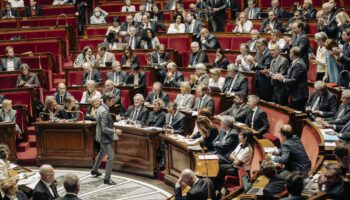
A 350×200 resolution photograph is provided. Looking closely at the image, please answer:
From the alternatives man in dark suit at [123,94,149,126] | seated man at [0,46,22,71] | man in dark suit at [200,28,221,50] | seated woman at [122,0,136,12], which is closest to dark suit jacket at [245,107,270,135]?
man in dark suit at [123,94,149,126]

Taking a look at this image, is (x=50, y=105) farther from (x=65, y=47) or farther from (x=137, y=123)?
(x=65, y=47)

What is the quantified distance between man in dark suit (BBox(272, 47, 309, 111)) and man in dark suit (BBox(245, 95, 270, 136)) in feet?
1.40

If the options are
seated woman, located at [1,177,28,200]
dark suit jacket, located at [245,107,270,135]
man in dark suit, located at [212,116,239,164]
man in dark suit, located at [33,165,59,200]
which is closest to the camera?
seated woman, located at [1,177,28,200]

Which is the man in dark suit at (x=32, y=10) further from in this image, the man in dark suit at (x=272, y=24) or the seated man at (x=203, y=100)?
the seated man at (x=203, y=100)

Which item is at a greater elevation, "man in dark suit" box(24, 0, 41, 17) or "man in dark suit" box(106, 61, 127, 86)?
"man in dark suit" box(24, 0, 41, 17)

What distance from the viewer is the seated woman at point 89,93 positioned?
289 inches

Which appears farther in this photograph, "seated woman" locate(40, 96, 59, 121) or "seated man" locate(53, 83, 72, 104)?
"seated man" locate(53, 83, 72, 104)

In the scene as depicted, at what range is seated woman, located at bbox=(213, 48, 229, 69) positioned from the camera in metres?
7.48

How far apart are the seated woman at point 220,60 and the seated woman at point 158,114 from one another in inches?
55.0

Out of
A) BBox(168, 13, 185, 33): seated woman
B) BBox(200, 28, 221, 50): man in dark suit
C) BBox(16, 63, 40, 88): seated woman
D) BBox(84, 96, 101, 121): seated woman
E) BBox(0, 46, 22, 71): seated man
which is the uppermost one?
BBox(168, 13, 185, 33): seated woman

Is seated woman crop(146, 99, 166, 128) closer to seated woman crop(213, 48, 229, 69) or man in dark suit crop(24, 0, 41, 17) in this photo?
seated woman crop(213, 48, 229, 69)

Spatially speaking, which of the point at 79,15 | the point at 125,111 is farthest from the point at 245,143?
the point at 79,15

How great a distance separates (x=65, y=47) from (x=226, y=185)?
5777mm

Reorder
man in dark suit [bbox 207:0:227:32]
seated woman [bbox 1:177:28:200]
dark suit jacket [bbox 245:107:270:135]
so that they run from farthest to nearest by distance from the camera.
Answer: man in dark suit [bbox 207:0:227:32] < dark suit jacket [bbox 245:107:270:135] < seated woman [bbox 1:177:28:200]
